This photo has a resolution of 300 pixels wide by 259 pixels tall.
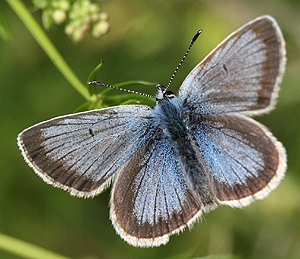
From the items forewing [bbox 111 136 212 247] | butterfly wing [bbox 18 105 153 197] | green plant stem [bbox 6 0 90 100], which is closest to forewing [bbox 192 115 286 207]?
forewing [bbox 111 136 212 247]

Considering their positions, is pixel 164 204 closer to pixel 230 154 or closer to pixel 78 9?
pixel 230 154

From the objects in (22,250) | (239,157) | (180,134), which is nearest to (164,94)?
(180,134)

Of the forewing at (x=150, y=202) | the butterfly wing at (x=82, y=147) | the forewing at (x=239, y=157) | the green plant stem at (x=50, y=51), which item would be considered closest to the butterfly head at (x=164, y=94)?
the butterfly wing at (x=82, y=147)

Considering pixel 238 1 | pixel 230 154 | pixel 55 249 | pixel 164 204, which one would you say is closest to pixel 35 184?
pixel 55 249

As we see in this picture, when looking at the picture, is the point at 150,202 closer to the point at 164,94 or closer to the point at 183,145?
the point at 183,145

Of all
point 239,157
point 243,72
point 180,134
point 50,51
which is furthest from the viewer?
point 50,51

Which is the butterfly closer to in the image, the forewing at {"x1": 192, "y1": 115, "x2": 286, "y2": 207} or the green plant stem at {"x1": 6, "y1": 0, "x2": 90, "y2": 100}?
the forewing at {"x1": 192, "y1": 115, "x2": 286, "y2": 207}
